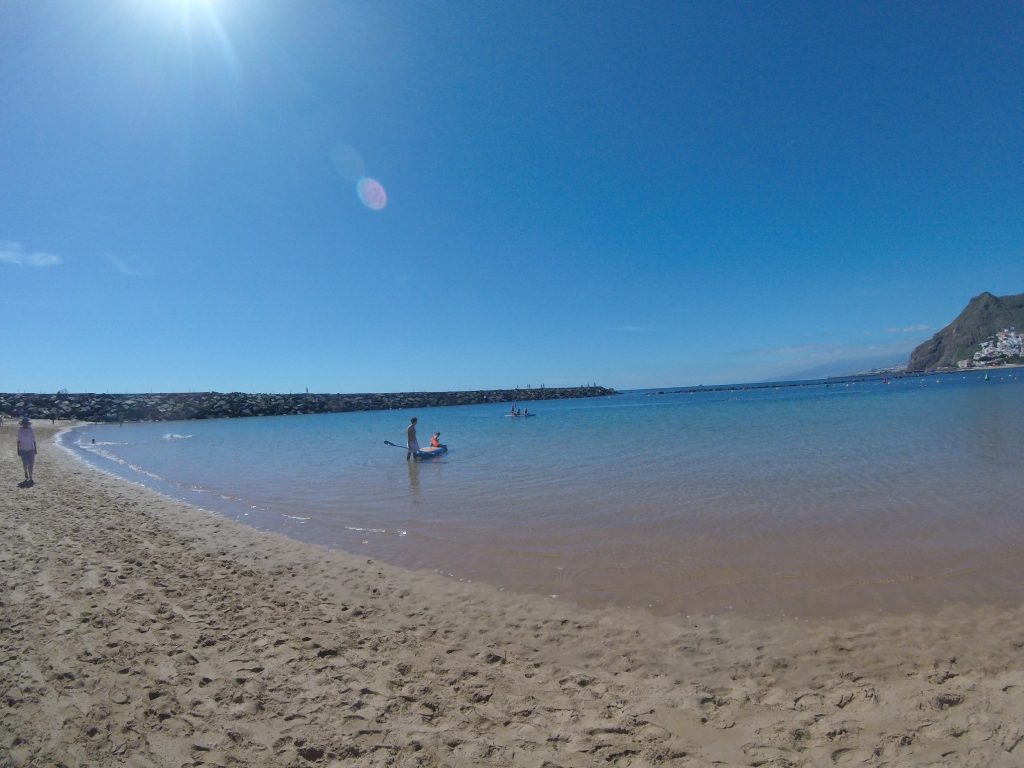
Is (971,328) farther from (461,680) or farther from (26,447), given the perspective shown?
(26,447)

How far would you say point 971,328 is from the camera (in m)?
158

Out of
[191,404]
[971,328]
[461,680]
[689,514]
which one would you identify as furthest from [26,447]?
[971,328]

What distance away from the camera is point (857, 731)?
3.25 metres

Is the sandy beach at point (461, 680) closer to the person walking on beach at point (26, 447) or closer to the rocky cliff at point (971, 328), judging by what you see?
the person walking on beach at point (26, 447)

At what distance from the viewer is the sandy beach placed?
3.13m

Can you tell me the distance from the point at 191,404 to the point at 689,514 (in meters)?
69.8

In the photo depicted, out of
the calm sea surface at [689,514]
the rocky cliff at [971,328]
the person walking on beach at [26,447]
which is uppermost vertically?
the rocky cliff at [971,328]

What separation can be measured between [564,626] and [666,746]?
79.1 inches

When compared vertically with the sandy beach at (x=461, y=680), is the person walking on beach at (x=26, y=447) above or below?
above

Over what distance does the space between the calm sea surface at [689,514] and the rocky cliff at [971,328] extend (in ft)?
605

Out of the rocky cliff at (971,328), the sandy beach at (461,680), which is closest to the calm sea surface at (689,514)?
the sandy beach at (461,680)

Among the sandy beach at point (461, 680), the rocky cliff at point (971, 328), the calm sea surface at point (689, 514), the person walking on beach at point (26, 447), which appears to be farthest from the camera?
the rocky cliff at point (971, 328)

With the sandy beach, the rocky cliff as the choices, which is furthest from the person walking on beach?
the rocky cliff

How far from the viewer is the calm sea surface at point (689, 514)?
237 inches
